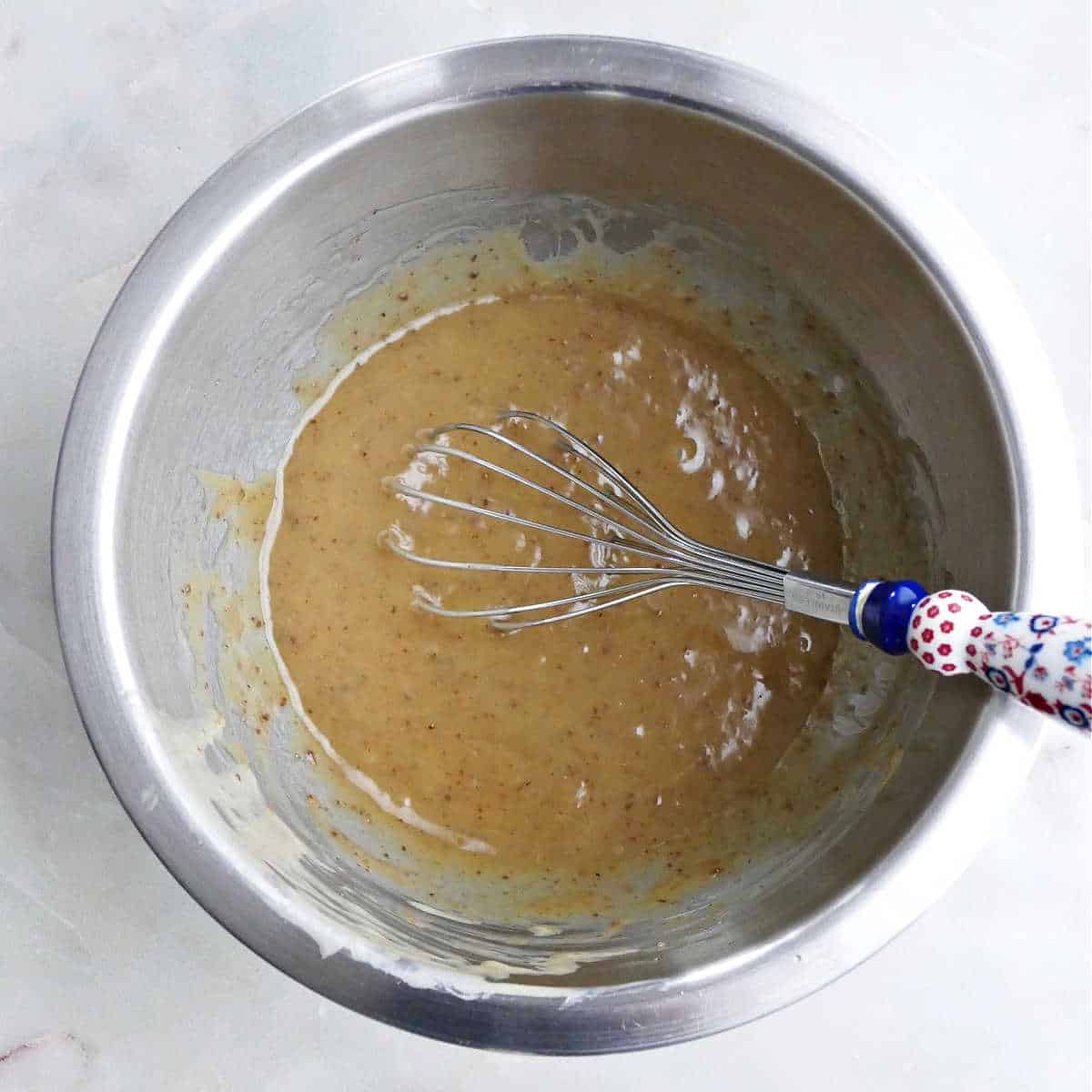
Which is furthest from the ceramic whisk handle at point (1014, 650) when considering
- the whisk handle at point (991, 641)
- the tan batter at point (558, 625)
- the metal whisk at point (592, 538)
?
the tan batter at point (558, 625)

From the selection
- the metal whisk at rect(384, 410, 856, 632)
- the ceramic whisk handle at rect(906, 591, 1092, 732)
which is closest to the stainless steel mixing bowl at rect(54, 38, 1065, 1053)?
the ceramic whisk handle at rect(906, 591, 1092, 732)

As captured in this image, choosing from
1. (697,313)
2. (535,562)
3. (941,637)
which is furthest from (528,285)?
(941,637)

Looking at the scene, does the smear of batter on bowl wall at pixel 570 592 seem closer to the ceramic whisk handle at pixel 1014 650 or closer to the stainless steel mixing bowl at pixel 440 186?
the stainless steel mixing bowl at pixel 440 186

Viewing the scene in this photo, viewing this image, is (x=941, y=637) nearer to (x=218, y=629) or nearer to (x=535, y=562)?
(x=535, y=562)

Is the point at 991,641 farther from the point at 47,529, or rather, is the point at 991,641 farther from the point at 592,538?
the point at 47,529

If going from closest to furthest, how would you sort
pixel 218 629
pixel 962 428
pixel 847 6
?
1. pixel 962 428
2. pixel 218 629
3. pixel 847 6

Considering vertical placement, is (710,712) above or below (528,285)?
below

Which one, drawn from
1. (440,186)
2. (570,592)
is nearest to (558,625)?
(570,592)
